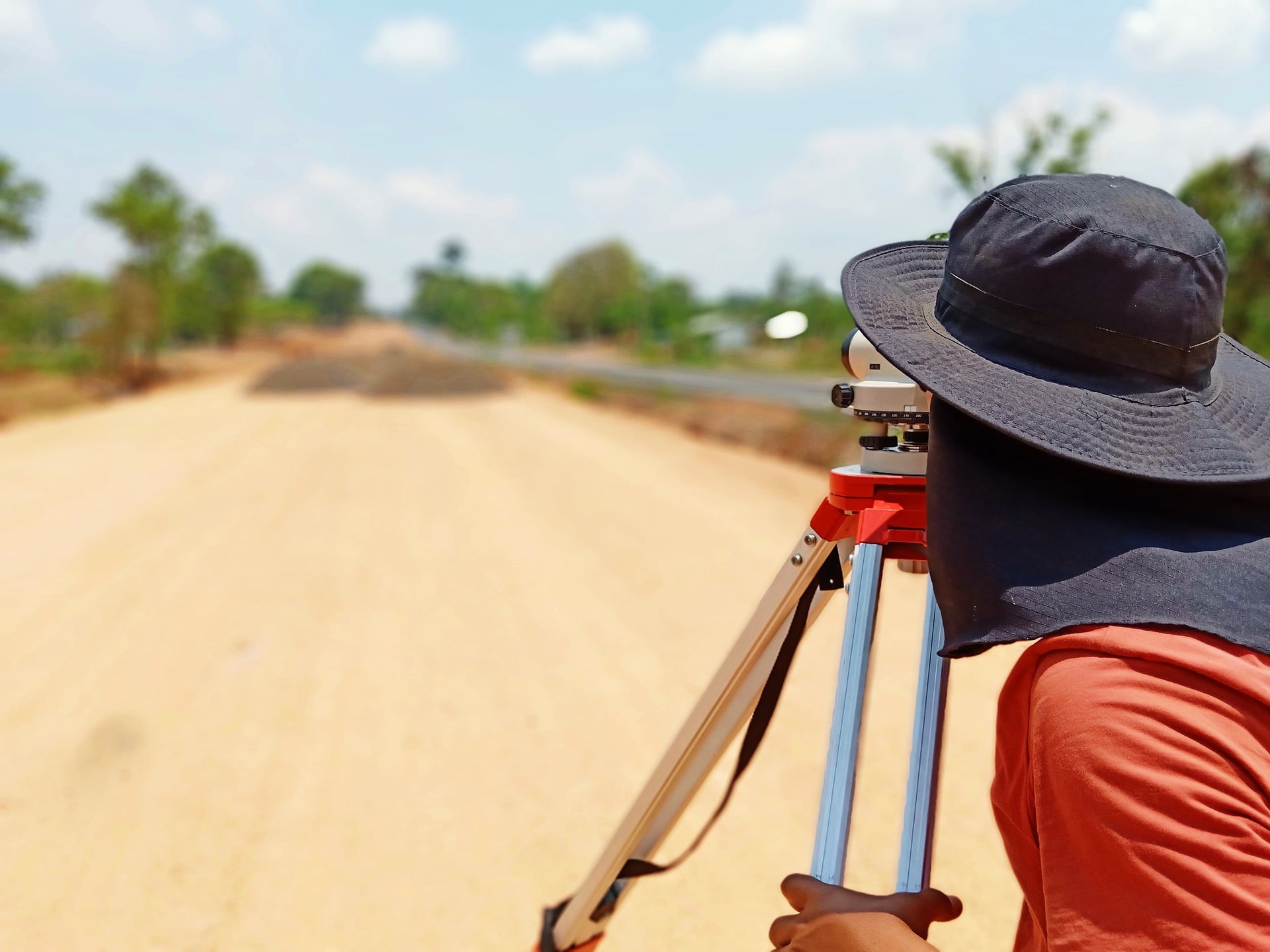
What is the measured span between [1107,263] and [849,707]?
1.97 ft

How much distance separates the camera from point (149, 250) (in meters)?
32.8

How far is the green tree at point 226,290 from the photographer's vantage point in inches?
1844

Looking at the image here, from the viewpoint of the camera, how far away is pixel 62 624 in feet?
14.5

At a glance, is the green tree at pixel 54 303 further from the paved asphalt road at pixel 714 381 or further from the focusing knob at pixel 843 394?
the focusing knob at pixel 843 394

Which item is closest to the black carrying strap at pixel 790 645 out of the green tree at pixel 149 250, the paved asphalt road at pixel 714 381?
the paved asphalt road at pixel 714 381

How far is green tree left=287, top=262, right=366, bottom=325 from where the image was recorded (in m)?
103

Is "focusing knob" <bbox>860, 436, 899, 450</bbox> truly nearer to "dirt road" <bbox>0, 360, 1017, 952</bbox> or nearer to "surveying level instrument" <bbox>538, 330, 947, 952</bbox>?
"surveying level instrument" <bbox>538, 330, 947, 952</bbox>

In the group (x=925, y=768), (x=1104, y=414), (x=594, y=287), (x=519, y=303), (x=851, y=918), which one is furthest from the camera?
(x=519, y=303)

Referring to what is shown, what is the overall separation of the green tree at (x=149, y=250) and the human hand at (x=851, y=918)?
30.1 meters

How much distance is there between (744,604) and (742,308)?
173 feet

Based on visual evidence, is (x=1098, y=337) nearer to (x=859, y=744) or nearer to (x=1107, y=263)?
(x=1107, y=263)

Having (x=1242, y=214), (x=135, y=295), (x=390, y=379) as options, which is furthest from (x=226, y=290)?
(x=1242, y=214)

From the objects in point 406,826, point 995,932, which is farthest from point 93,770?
point 995,932

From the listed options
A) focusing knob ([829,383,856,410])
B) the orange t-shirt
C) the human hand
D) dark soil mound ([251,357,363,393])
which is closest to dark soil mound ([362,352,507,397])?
dark soil mound ([251,357,363,393])
